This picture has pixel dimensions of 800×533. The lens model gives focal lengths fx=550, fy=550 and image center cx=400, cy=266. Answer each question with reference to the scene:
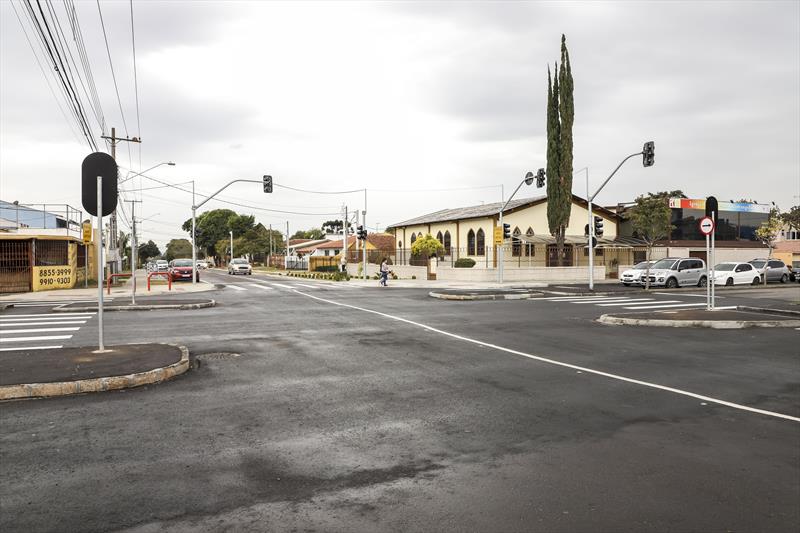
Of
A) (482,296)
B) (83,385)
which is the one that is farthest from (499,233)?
(83,385)

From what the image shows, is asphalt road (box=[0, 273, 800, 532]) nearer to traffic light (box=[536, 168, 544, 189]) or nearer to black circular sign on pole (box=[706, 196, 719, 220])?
black circular sign on pole (box=[706, 196, 719, 220])

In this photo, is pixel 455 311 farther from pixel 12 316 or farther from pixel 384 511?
pixel 384 511

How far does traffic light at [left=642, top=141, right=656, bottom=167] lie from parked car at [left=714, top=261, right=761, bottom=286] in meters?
12.5

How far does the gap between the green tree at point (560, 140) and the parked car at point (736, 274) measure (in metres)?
12.0

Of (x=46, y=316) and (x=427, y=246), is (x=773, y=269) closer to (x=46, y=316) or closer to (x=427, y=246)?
(x=427, y=246)

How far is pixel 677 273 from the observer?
1238 inches

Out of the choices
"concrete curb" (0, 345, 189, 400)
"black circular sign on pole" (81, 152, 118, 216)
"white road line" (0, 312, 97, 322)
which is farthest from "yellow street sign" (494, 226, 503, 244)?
"concrete curb" (0, 345, 189, 400)

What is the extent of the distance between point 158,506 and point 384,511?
5.26 ft

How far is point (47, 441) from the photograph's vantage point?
530cm

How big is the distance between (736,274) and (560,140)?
51.8ft

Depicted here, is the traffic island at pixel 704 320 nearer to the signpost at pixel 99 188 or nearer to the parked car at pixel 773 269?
the signpost at pixel 99 188

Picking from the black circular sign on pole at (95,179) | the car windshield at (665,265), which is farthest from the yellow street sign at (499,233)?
the black circular sign on pole at (95,179)

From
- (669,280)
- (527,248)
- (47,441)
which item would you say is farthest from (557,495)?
(527,248)

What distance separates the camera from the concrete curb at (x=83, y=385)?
6977mm
